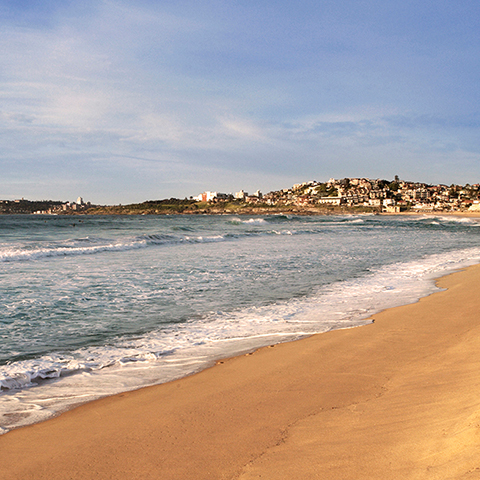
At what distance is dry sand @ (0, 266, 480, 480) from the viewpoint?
2.21 meters

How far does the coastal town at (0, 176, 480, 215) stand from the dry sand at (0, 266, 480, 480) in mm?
134341

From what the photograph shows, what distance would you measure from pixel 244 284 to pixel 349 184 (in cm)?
19992

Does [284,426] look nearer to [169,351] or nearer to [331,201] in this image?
[169,351]

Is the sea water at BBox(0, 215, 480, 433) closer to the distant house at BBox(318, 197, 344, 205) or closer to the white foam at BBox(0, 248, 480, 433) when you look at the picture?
the white foam at BBox(0, 248, 480, 433)

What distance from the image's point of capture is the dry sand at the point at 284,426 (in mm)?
2205

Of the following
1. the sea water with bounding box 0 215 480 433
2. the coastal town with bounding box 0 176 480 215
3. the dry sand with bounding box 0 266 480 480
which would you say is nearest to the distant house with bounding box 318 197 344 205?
the coastal town with bounding box 0 176 480 215

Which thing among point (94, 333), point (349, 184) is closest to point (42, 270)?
point (94, 333)

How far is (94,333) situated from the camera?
5496 millimetres

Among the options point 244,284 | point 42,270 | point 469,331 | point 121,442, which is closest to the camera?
point 121,442

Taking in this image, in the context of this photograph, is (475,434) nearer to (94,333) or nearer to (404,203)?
(94,333)

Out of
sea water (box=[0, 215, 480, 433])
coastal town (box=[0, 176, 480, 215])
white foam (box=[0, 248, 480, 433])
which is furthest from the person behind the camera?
coastal town (box=[0, 176, 480, 215])

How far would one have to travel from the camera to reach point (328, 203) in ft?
534

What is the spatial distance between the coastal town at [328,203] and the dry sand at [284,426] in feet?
441

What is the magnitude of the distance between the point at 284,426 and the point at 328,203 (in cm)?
16489
